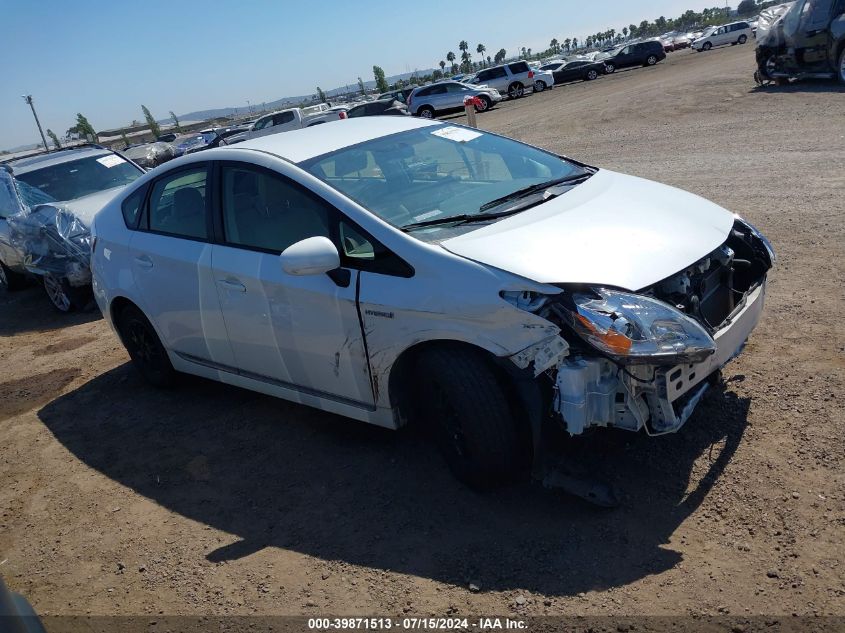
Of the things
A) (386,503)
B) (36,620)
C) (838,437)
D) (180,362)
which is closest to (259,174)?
(180,362)

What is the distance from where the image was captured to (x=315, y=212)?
3.84 metres

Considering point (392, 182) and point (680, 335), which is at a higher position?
point (392, 182)

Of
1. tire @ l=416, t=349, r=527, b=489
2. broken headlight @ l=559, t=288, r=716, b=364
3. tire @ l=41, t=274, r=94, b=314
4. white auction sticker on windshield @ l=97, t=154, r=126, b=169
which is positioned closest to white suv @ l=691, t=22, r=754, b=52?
white auction sticker on windshield @ l=97, t=154, r=126, b=169

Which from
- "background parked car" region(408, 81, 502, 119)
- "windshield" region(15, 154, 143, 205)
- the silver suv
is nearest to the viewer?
"windshield" region(15, 154, 143, 205)

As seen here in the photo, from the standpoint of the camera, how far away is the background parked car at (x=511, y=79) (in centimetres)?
3662

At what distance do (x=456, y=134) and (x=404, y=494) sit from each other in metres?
2.38

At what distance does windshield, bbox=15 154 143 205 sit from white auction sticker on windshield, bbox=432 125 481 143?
20.6ft

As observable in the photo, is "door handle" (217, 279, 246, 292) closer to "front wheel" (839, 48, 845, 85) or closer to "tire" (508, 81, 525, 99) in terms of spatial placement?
"front wheel" (839, 48, 845, 85)

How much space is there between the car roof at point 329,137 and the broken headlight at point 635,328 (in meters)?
A: 1.94

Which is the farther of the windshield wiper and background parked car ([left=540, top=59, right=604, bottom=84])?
background parked car ([left=540, top=59, right=604, bottom=84])

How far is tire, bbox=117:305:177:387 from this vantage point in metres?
5.27

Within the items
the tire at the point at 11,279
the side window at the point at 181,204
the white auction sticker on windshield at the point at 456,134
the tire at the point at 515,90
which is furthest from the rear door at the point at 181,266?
the tire at the point at 515,90

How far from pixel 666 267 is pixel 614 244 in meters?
0.26

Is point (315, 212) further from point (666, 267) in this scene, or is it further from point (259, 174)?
point (666, 267)
